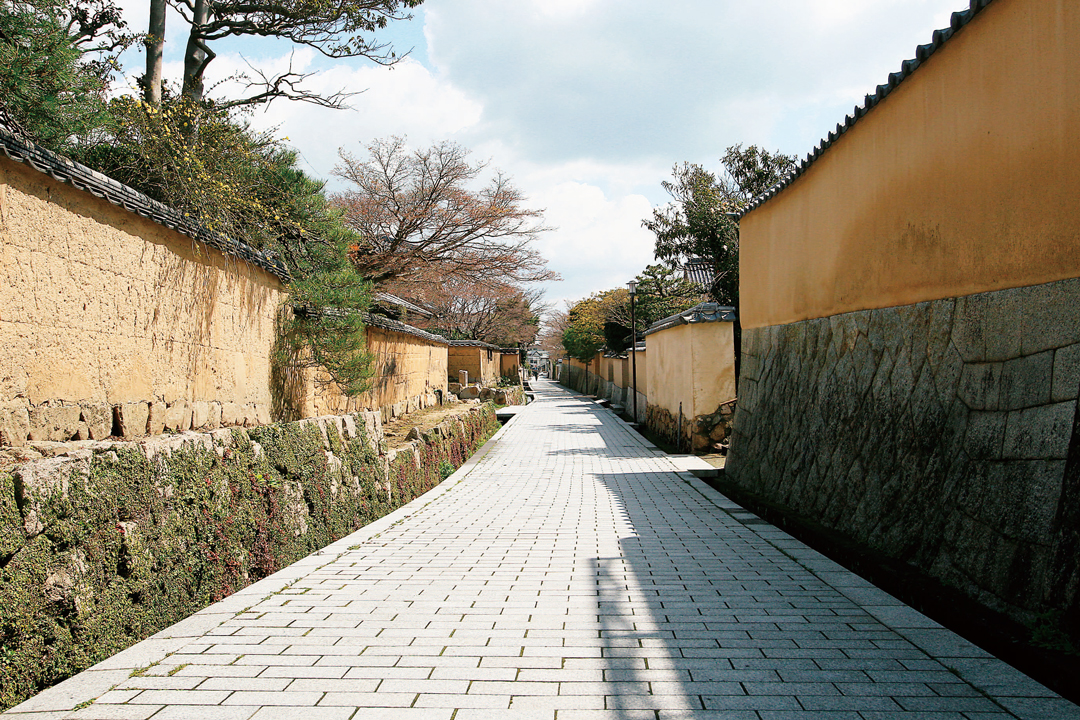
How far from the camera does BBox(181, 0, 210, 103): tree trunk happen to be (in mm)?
10812

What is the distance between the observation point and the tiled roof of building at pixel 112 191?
441cm

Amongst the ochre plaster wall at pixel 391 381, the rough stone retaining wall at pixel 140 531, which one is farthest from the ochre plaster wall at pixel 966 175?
the ochre plaster wall at pixel 391 381

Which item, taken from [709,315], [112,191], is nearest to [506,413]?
[709,315]

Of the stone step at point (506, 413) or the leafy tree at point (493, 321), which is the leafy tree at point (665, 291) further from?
the leafy tree at point (493, 321)

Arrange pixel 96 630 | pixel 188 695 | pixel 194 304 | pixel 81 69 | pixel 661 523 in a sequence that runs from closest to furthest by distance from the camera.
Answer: pixel 188 695 < pixel 96 630 < pixel 81 69 < pixel 194 304 < pixel 661 523

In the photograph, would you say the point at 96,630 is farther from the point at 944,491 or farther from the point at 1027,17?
the point at 1027,17

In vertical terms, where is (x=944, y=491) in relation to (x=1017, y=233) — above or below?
below

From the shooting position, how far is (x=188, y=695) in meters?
2.97

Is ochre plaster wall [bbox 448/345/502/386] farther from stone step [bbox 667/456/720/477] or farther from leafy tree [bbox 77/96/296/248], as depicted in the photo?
leafy tree [bbox 77/96/296/248]

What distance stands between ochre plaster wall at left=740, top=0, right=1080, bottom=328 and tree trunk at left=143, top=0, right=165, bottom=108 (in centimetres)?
913

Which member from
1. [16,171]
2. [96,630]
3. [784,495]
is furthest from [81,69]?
[784,495]

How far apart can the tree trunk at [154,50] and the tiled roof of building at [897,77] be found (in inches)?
347

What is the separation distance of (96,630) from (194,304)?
4195 mm

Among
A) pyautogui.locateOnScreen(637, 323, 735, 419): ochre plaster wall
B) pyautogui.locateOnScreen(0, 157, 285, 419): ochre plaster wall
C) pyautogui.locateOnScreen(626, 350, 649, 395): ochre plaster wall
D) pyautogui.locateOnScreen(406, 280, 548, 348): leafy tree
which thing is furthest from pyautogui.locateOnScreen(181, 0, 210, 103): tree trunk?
pyautogui.locateOnScreen(406, 280, 548, 348): leafy tree
